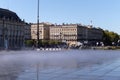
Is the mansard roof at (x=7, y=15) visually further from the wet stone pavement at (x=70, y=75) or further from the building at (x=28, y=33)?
the wet stone pavement at (x=70, y=75)

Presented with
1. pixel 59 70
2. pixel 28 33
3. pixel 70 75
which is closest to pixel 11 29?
pixel 28 33

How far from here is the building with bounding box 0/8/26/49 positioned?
136762 millimetres

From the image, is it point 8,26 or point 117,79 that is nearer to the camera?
point 117,79

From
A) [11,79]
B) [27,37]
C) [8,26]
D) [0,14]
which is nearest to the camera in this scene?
[11,79]

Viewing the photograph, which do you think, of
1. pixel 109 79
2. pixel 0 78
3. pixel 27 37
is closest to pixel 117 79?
pixel 109 79

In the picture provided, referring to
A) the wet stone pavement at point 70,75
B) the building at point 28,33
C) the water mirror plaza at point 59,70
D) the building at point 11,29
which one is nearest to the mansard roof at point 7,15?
the building at point 11,29

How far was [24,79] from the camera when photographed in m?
14.2

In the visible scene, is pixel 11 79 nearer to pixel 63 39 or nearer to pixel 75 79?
pixel 75 79

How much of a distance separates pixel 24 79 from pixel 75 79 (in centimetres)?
206

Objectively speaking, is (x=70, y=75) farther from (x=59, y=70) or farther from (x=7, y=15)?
(x=7, y=15)

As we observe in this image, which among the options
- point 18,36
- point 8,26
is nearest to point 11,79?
point 8,26

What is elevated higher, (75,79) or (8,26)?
(8,26)

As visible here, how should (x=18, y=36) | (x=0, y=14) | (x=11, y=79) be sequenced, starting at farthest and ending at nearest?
(x=18, y=36) < (x=0, y=14) < (x=11, y=79)

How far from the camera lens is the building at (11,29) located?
136762 millimetres
